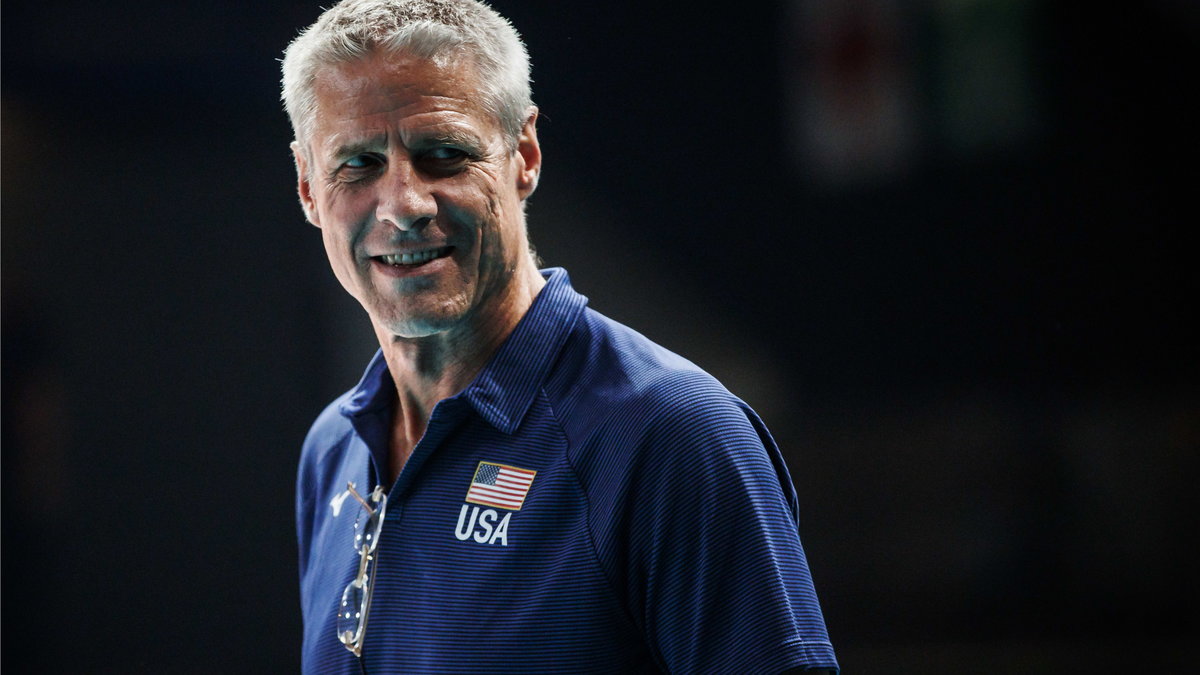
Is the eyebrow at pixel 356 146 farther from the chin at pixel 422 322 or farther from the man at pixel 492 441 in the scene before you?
the chin at pixel 422 322

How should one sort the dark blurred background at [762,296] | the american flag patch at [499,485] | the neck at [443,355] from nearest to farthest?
1. the american flag patch at [499,485]
2. the neck at [443,355]
3. the dark blurred background at [762,296]

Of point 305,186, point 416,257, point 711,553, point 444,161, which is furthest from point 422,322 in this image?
point 711,553

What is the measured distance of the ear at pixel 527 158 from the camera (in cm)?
140

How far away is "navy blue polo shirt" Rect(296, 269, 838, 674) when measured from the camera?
112 cm

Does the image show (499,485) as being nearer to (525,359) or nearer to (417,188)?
(525,359)

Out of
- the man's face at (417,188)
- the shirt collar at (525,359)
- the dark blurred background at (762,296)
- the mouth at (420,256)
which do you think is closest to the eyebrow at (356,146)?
the man's face at (417,188)

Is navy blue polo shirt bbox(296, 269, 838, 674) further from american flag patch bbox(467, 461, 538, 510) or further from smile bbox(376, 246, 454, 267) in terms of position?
smile bbox(376, 246, 454, 267)

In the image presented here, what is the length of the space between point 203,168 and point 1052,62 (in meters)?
1.96

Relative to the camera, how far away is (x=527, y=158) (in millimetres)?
1422

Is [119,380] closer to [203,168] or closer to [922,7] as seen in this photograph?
[203,168]

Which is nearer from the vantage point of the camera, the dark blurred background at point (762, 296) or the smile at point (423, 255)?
the smile at point (423, 255)

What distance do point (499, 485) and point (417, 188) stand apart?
34cm

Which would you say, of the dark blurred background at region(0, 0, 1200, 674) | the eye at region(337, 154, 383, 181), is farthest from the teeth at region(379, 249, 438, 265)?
the dark blurred background at region(0, 0, 1200, 674)

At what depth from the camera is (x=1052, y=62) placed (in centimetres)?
270
